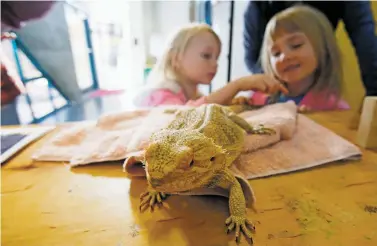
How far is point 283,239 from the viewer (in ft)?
1.32

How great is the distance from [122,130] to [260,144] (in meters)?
0.44

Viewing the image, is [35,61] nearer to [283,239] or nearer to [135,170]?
[135,170]

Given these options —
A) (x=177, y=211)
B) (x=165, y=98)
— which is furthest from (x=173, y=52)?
(x=177, y=211)

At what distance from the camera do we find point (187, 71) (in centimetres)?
113

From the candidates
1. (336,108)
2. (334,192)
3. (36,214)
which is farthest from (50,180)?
(336,108)

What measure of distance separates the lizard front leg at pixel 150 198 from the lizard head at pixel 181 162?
124 mm

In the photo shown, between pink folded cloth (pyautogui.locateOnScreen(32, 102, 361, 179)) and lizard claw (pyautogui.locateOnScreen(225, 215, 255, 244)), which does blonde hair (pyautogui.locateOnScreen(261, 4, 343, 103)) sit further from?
lizard claw (pyautogui.locateOnScreen(225, 215, 255, 244))

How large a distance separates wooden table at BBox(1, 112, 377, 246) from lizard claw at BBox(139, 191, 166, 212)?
0.01m

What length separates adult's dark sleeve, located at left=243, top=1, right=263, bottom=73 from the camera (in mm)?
1219

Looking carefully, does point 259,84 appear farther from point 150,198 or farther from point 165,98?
point 150,198

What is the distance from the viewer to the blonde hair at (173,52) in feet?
3.58

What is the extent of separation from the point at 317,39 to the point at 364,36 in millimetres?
202

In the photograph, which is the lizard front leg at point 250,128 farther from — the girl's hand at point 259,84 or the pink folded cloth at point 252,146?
the girl's hand at point 259,84

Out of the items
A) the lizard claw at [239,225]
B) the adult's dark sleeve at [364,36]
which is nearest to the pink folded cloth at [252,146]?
the lizard claw at [239,225]
